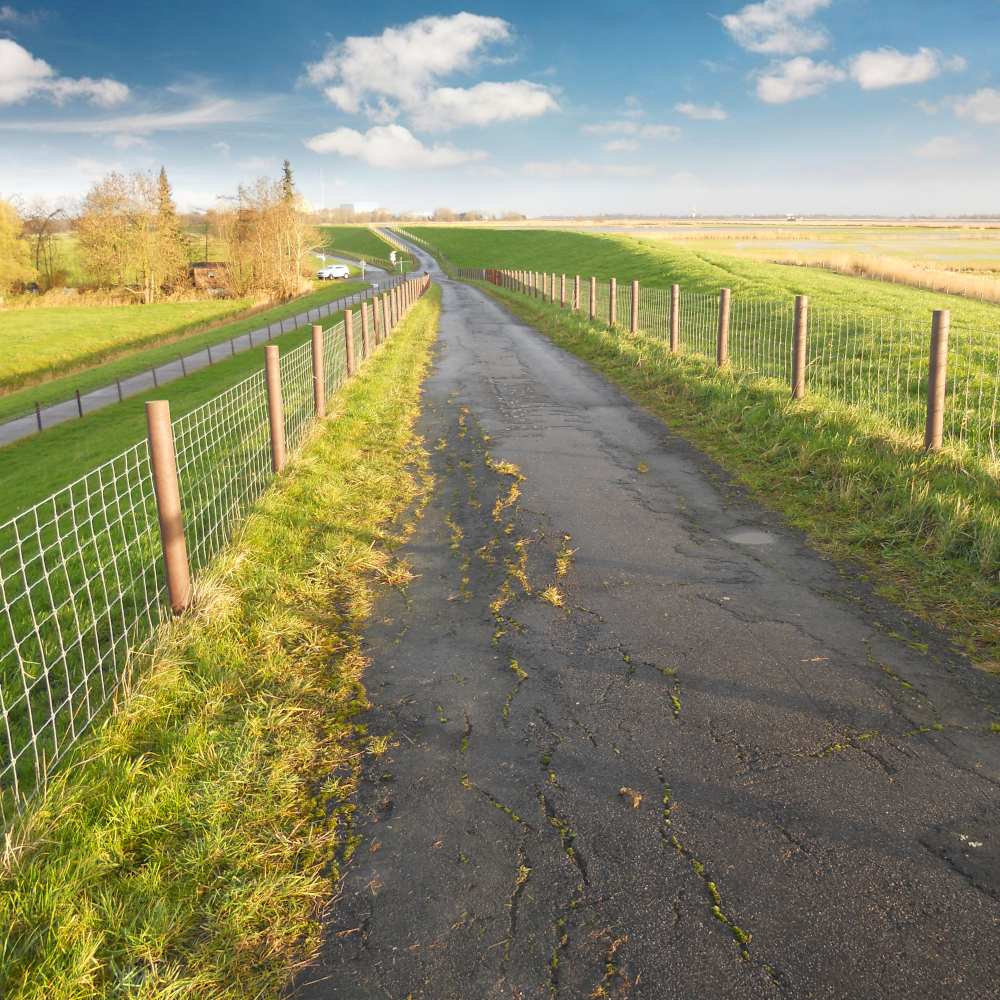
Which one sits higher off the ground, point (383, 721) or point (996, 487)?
point (996, 487)

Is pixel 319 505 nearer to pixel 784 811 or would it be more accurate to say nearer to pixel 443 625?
pixel 443 625

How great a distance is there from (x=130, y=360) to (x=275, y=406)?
1198 inches

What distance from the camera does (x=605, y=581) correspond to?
5.70m

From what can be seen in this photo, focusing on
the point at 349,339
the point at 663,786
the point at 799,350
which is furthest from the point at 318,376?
the point at 663,786

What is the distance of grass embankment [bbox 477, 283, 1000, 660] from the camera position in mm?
5418

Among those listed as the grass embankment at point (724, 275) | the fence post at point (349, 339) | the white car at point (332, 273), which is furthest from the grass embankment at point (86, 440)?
the white car at point (332, 273)

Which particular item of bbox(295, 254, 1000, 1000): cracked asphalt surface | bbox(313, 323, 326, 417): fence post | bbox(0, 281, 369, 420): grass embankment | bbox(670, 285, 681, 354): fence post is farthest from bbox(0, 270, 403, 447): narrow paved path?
bbox(295, 254, 1000, 1000): cracked asphalt surface

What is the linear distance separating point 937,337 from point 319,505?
609 centimetres

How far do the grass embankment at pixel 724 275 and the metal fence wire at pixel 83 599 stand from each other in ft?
45.2

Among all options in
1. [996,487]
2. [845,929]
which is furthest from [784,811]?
[996,487]

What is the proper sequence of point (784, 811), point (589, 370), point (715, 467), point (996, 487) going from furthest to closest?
point (589, 370)
point (715, 467)
point (996, 487)
point (784, 811)

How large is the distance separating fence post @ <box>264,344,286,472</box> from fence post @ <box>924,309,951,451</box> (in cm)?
641

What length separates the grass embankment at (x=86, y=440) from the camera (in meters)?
13.2

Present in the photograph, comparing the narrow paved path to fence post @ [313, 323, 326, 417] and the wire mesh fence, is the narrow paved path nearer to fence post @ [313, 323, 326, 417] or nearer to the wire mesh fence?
the wire mesh fence
